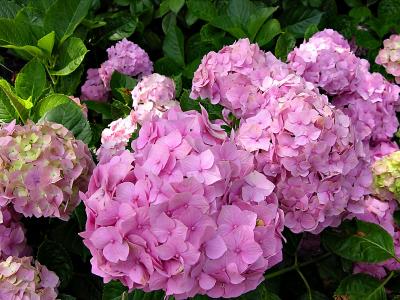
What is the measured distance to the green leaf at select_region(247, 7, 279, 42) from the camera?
195cm

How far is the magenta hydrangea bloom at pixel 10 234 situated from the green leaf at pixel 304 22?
1.24 metres

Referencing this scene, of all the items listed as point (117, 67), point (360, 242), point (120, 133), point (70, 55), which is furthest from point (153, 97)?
point (360, 242)

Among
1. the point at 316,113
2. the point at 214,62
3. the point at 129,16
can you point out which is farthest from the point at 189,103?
the point at 129,16

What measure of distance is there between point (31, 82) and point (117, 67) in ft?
1.53

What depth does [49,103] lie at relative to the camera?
4.80 feet

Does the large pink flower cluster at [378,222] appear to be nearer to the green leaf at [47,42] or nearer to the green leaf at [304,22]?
the green leaf at [304,22]

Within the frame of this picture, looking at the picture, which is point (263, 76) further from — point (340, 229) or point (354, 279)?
point (354, 279)

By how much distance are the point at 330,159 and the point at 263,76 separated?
27 cm

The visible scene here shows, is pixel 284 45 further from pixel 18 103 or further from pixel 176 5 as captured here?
pixel 18 103

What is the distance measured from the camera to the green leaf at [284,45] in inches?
73.7

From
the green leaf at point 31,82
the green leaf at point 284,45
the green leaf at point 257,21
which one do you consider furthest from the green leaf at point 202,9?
the green leaf at point 31,82

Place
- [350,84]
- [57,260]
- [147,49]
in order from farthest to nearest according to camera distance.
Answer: [147,49], [350,84], [57,260]

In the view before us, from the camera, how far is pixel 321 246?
1.64 meters

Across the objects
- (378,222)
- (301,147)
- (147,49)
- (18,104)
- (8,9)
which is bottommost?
(147,49)
